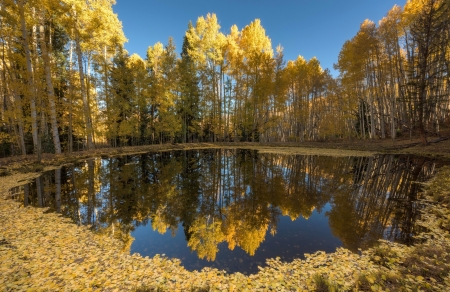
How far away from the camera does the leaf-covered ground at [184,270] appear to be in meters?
2.91

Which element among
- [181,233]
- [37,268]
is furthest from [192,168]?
[37,268]

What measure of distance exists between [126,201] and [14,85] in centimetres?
1075

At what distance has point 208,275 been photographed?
352 centimetres

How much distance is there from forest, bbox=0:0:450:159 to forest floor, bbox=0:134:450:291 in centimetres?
1261

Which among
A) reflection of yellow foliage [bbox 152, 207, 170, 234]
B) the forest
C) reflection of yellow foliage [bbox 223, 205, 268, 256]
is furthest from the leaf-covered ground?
the forest

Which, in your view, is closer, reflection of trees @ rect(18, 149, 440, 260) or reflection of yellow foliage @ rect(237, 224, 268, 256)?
reflection of yellow foliage @ rect(237, 224, 268, 256)

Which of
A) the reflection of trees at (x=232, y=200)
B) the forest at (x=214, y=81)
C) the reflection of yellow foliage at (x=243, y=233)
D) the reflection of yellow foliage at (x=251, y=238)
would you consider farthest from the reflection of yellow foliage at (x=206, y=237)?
the forest at (x=214, y=81)

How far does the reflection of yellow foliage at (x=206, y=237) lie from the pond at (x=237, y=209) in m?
0.02

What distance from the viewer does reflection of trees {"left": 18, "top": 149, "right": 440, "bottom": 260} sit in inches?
203

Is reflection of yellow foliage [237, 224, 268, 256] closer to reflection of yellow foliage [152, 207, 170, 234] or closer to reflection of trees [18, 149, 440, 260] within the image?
reflection of trees [18, 149, 440, 260]

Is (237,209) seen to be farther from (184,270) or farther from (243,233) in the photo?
(184,270)

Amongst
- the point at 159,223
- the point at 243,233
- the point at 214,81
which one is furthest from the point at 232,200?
the point at 214,81

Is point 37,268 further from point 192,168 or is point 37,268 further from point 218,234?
point 192,168

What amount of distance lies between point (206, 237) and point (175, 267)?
133cm
